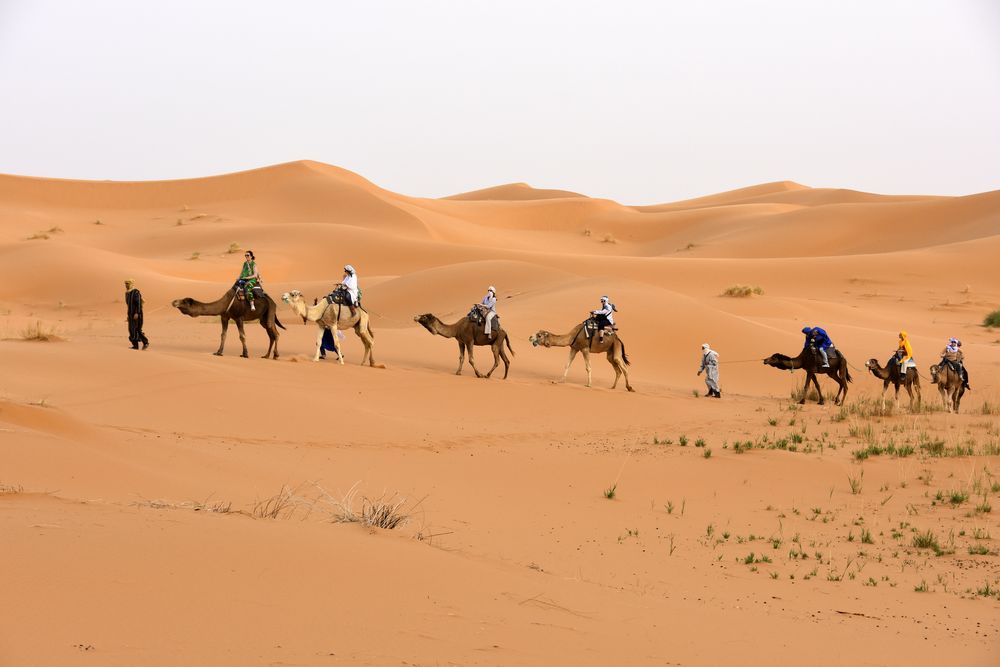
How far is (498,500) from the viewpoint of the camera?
10719 millimetres

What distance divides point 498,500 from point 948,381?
1181 centimetres

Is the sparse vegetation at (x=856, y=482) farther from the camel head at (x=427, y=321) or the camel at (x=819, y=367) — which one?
the camel head at (x=427, y=321)

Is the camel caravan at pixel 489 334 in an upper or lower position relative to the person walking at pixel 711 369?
upper

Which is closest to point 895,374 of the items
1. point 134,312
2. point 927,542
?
point 927,542

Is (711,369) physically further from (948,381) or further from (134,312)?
(134,312)

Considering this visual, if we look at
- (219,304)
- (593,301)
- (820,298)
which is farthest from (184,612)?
(820,298)

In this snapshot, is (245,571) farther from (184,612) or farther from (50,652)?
(50,652)

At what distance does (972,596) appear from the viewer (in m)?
7.82

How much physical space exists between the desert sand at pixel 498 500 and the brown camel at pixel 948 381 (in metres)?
0.65

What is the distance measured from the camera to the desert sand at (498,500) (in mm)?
5105

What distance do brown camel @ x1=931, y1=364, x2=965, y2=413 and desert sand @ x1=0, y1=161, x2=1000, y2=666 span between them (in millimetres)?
647

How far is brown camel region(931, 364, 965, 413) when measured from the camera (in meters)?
18.5

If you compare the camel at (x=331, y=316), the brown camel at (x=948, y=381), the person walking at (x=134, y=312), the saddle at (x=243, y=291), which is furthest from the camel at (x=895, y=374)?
the person walking at (x=134, y=312)

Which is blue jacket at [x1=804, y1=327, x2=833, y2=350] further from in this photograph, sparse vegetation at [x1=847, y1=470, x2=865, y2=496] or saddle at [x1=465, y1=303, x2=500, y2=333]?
sparse vegetation at [x1=847, y1=470, x2=865, y2=496]
